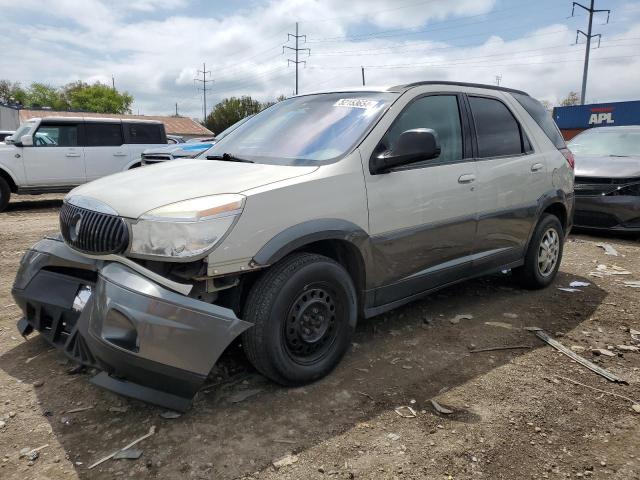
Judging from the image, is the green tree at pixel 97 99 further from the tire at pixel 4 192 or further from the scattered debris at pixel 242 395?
the scattered debris at pixel 242 395

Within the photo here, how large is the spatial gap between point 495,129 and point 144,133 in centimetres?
1025

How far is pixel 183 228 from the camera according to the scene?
99.2 inches

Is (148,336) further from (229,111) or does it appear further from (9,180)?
(229,111)

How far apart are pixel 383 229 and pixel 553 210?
105 inches

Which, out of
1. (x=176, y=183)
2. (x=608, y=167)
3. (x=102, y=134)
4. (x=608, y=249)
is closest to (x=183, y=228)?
(x=176, y=183)

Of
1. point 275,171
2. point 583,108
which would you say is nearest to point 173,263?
point 275,171

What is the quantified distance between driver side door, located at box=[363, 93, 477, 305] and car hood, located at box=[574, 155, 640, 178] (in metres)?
4.48

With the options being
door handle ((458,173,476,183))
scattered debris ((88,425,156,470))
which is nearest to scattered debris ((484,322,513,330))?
door handle ((458,173,476,183))

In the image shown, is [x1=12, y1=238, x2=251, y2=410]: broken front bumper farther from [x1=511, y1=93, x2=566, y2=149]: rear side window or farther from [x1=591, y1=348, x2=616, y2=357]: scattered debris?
[x1=511, y1=93, x2=566, y2=149]: rear side window

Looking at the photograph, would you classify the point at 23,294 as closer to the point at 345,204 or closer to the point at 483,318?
the point at 345,204

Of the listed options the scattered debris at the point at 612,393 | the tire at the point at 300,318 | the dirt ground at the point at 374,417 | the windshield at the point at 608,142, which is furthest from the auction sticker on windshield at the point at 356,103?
the windshield at the point at 608,142

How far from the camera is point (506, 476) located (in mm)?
2352

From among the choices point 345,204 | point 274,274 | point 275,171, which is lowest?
point 274,274

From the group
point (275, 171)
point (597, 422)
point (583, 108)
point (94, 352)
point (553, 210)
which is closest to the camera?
point (94, 352)
